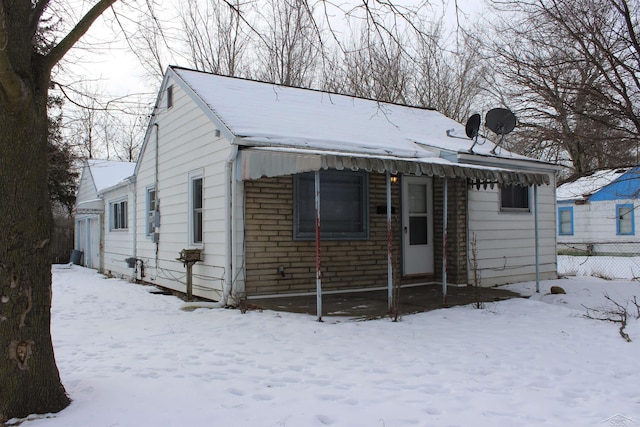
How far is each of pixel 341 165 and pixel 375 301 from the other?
287cm

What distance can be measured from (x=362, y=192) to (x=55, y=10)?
5.63 metres

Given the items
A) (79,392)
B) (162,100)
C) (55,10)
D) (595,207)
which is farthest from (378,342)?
(595,207)

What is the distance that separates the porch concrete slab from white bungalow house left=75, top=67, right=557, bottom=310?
1.19ft

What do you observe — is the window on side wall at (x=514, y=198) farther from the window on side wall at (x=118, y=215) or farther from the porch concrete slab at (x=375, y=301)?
the window on side wall at (x=118, y=215)

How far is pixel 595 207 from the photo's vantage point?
68.5ft

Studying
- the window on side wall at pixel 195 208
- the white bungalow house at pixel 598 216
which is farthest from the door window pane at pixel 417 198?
the white bungalow house at pixel 598 216

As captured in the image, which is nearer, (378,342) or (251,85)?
(378,342)

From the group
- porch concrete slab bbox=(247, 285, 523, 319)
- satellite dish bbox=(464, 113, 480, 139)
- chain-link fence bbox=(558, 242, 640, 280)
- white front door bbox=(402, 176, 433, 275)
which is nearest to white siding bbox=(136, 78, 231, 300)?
porch concrete slab bbox=(247, 285, 523, 319)

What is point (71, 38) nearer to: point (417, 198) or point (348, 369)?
point (348, 369)

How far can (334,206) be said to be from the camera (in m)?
9.20

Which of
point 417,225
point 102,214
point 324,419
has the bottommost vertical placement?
point 324,419

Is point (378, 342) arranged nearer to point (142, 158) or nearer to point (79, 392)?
point (79, 392)

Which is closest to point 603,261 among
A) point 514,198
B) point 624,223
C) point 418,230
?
point 624,223

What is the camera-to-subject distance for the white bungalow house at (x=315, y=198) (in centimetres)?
796
